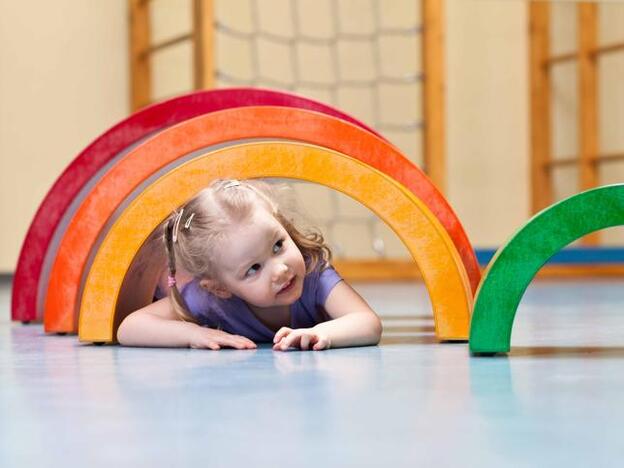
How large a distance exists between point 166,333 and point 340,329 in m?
0.25

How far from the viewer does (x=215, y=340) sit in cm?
142

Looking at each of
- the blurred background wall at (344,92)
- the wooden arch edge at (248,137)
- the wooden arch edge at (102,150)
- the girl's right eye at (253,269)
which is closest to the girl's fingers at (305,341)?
the girl's right eye at (253,269)

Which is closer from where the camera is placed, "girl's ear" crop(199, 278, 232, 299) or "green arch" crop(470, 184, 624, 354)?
"green arch" crop(470, 184, 624, 354)

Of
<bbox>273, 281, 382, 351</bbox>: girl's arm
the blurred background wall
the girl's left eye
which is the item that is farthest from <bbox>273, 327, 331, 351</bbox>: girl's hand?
the blurred background wall

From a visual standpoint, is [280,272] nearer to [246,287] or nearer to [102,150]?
[246,287]

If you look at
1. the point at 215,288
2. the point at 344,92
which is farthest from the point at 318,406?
the point at 344,92

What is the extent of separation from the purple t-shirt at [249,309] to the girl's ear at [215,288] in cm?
2

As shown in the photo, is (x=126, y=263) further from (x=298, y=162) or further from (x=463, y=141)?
(x=463, y=141)

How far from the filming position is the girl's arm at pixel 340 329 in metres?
1.37

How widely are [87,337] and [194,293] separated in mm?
174

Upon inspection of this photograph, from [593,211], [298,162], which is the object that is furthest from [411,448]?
[298,162]

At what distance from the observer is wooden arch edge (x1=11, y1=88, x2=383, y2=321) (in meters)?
1.85

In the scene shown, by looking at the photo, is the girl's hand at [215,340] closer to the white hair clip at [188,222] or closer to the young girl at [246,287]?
the young girl at [246,287]

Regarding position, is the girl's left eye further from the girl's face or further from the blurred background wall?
the blurred background wall
